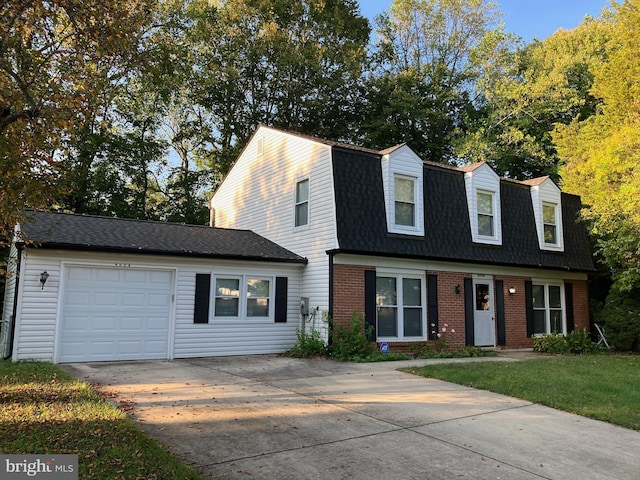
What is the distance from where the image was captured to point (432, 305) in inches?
522

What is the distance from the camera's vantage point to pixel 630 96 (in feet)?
48.0

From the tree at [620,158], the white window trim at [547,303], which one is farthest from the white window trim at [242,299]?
the tree at [620,158]

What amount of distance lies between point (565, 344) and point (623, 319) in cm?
269

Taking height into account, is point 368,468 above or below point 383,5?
→ below

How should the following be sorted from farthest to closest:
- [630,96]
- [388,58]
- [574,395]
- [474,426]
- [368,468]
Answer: [388,58], [630,96], [574,395], [474,426], [368,468]

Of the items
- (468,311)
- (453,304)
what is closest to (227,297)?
(453,304)

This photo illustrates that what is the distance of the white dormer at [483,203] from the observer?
47.2 feet

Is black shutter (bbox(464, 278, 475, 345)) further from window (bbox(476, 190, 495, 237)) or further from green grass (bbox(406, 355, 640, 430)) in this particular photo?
green grass (bbox(406, 355, 640, 430))

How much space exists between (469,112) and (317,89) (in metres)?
9.10

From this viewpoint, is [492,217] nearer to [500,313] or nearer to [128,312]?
[500,313]

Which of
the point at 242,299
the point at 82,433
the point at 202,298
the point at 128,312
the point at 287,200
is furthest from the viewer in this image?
the point at 287,200

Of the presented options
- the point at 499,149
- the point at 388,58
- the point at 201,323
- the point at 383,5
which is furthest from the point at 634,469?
the point at 383,5

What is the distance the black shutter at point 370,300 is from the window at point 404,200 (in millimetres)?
1725

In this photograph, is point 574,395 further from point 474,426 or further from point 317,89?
point 317,89
